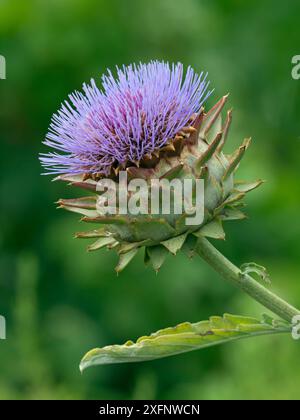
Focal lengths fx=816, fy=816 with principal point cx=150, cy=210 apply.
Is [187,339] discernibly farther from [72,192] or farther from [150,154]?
[72,192]

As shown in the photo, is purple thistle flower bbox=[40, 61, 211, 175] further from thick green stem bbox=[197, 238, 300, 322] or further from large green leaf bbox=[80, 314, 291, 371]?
large green leaf bbox=[80, 314, 291, 371]

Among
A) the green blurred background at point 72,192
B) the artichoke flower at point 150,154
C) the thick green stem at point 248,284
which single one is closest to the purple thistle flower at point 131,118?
the artichoke flower at point 150,154

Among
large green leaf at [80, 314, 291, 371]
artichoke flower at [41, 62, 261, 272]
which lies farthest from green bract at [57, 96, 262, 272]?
large green leaf at [80, 314, 291, 371]

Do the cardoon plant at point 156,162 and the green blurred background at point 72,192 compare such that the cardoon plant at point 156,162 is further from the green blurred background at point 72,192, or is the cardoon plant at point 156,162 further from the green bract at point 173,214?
the green blurred background at point 72,192

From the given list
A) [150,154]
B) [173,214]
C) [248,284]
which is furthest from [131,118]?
[248,284]

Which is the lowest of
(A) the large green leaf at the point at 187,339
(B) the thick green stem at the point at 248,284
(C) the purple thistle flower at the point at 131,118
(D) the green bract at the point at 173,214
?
(A) the large green leaf at the point at 187,339

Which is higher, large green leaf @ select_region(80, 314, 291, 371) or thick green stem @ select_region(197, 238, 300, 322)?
thick green stem @ select_region(197, 238, 300, 322)
